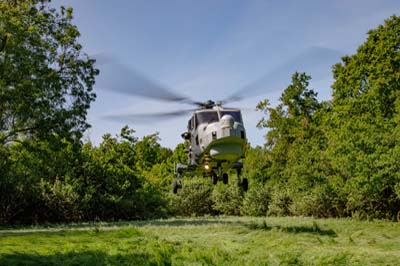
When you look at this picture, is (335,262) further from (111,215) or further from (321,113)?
(321,113)

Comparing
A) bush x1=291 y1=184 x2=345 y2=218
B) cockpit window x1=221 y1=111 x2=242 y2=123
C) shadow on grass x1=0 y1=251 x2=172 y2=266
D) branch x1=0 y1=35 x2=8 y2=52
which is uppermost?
branch x1=0 y1=35 x2=8 y2=52

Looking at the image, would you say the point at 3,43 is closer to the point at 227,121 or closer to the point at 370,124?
the point at 227,121

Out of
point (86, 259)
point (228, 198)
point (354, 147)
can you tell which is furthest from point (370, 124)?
point (86, 259)

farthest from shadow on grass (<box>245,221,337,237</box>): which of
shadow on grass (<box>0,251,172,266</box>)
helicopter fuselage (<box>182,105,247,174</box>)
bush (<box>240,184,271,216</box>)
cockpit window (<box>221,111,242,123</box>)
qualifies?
bush (<box>240,184,271,216</box>)

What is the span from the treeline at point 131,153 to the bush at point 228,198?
0.07m

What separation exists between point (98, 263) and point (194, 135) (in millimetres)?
5256

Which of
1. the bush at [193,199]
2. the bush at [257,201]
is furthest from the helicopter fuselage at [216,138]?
the bush at [193,199]

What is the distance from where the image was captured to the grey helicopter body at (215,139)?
1292 cm

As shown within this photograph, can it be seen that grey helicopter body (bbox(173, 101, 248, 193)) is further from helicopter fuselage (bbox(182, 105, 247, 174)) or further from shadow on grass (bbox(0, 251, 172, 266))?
shadow on grass (bbox(0, 251, 172, 266))

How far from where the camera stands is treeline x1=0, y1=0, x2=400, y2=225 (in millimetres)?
19406

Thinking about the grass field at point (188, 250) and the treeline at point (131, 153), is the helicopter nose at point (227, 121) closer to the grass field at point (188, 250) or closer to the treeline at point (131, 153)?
the grass field at point (188, 250)

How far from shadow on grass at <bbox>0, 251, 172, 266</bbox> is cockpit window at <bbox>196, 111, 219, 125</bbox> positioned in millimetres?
4280

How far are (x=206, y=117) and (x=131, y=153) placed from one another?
59.2ft

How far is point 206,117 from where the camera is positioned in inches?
547
